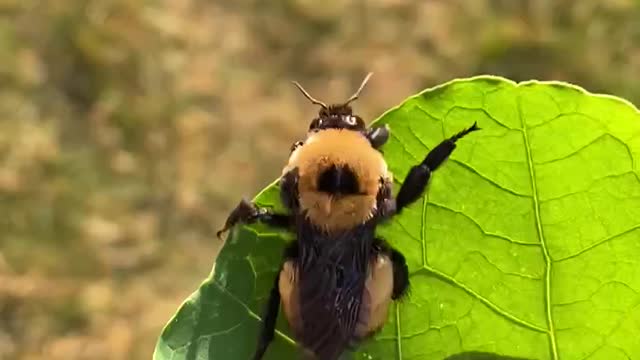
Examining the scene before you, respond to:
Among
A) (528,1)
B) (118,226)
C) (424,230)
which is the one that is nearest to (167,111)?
(118,226)

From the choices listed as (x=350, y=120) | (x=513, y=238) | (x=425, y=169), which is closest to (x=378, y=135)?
(x=425, y=169)

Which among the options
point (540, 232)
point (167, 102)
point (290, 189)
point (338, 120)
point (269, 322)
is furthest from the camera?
point (167, 102)

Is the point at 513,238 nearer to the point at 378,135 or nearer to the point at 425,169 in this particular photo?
the point at 425,169

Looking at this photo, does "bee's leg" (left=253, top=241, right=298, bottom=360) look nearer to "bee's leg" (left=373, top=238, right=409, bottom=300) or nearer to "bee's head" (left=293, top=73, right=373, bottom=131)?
"bee's leg" (left=373, top=238, right=409, bottom=300)

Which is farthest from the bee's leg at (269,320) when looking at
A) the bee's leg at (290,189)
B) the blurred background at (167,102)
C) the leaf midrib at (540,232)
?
the blurred background at (167,102)

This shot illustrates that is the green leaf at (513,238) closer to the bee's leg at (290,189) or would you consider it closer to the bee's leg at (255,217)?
the bee's leg at (255,217)

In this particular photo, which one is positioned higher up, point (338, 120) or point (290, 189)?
point (338, 120)
